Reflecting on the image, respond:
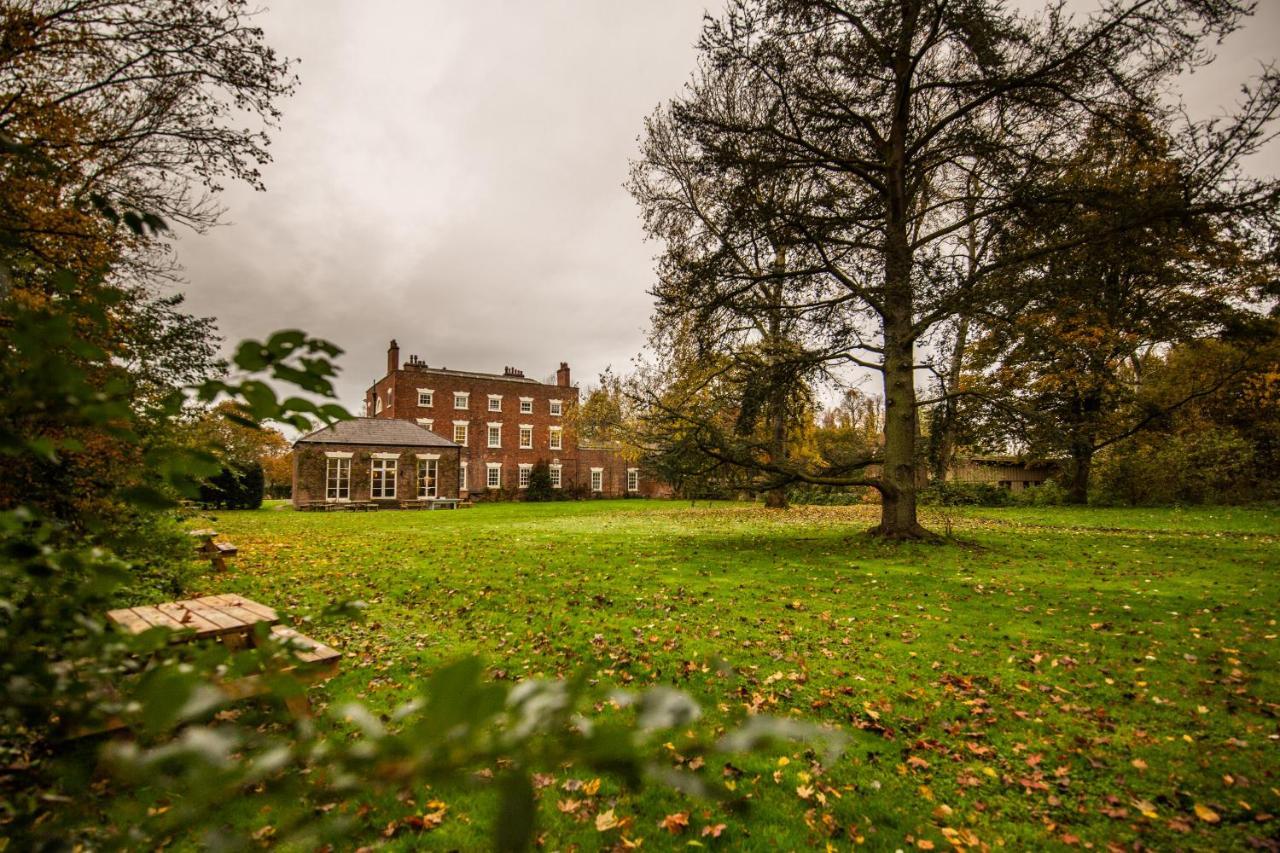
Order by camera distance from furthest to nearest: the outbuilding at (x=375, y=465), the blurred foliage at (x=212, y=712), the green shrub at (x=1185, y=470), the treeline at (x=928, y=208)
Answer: the outbuilding at (x=375, y=465) → the green shrub at (x=1185, y=470) → the treeline at (x=928, y=208) → the blurred foliage at (x=212, y=712)

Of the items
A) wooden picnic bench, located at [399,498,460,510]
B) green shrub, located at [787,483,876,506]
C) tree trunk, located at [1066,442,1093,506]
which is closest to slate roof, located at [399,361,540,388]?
wooden picnic bench, located at [399,498,460,510]

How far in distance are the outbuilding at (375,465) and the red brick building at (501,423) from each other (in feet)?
9.51

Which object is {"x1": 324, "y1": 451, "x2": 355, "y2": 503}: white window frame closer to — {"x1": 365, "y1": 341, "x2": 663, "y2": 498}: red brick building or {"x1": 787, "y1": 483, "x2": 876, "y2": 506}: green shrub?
{"x1": 365, "y1": 341, "x2": 663, "y2": 498}: red brick building

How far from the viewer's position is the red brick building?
41.9 meters

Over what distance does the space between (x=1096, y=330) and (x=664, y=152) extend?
1630cm

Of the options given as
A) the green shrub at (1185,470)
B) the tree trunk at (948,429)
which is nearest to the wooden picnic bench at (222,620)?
the tree trunk at (948,429)

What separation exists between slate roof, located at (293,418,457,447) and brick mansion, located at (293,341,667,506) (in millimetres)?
60

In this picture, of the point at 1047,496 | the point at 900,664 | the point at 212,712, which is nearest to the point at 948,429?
the point at 900,664

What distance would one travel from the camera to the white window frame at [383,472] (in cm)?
3350

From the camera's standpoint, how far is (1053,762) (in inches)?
155

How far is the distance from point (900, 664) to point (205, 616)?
645 cm

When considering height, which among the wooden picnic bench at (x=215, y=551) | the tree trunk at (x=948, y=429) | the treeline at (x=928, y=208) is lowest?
the wooden picnic bench at (x=215, y=551)

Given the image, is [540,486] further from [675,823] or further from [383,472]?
[675,823]

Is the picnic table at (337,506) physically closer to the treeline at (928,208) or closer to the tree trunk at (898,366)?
Result: the treeline at (928,208)
